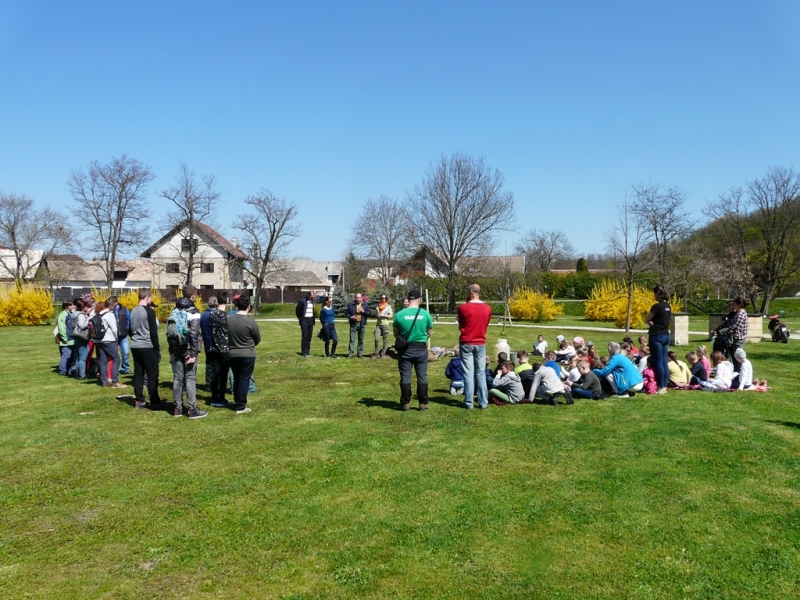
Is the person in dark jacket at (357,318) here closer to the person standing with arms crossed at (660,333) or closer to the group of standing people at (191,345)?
the group of standing people at (191,345)

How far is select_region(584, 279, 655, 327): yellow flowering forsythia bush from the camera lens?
30.7m

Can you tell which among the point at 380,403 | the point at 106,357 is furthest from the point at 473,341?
the point at 106,357

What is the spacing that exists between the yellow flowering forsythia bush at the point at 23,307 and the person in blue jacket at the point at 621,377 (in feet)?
104

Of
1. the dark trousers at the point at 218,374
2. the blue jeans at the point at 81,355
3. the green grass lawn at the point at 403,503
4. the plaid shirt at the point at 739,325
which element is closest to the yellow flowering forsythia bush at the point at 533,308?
the plaid shirt at the point at 739,325

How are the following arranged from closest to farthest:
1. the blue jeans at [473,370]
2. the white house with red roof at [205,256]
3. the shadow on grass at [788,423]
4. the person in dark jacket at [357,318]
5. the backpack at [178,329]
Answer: the shadow on grass at [788,423]
the backpack at [178,329]
the blue jeans at [473,370]
the person in dark jacket at [357,318]
the white house with red roof at [205,256]

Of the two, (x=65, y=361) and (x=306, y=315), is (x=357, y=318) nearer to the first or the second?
(x=306, y=315)

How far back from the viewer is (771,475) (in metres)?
5.62

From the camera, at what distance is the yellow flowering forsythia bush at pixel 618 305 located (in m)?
30.7

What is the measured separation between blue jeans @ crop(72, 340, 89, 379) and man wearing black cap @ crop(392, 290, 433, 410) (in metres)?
7.15

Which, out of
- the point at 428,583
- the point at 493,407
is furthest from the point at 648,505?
the point at 493,407

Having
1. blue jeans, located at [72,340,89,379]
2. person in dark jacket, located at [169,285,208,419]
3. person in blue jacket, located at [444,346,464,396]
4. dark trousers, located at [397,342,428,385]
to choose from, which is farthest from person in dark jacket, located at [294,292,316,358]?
dark trousers, located at [397,342,428,385]

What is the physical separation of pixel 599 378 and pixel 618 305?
79.5 feet

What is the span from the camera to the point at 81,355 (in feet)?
39.5

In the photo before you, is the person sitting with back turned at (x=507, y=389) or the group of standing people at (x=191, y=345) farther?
the person sitting with back turned at (x=507, y=389)
